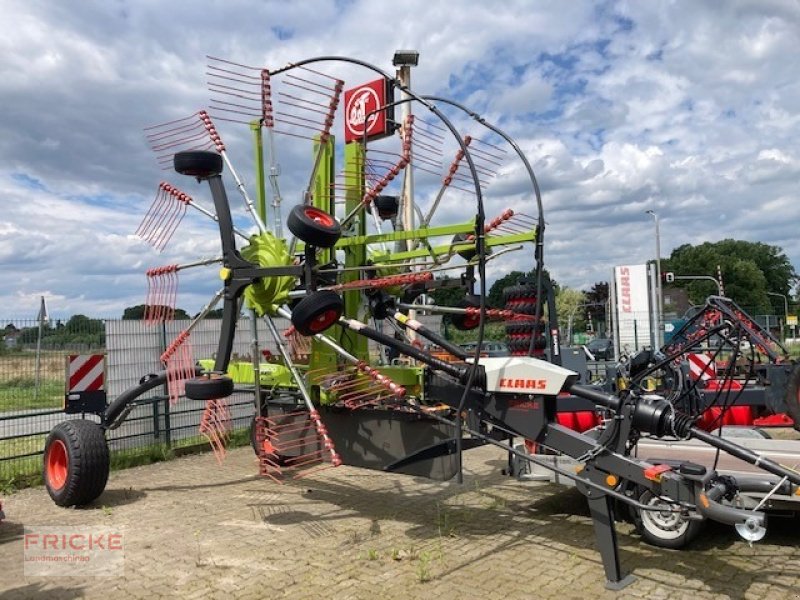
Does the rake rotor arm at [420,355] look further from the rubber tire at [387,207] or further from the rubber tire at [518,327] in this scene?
the rubber tire at [387,207]

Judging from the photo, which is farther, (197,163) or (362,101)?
(362,101)

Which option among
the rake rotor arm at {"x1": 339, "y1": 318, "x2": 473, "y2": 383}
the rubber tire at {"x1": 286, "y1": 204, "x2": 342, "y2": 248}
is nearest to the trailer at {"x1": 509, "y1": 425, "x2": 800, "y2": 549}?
the rake rotor arm at {"x1": 339, "y1": 318, "x2": 473, "y2": 383}

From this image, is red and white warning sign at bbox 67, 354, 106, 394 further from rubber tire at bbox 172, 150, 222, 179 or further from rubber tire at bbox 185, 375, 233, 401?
rubber tire at bbox 172, 150, 222, 179

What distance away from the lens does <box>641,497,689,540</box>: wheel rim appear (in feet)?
18.9

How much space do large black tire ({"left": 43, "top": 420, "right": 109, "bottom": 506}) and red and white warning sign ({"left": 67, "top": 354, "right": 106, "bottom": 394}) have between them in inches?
41.2

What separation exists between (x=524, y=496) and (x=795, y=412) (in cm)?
292

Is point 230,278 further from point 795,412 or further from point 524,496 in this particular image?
point 795,412

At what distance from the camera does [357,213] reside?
7094 mm

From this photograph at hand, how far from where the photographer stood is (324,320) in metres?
5.44

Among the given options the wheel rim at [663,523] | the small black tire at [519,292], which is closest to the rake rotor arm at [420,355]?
the wheel rim at [663,523]

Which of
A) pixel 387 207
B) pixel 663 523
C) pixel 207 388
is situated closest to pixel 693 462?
pixel 663 523

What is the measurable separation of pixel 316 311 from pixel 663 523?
3284mm

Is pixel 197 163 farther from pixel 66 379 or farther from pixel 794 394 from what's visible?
pixel 794 394

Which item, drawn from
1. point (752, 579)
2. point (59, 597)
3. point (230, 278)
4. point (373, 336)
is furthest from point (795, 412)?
point (59, 597)
